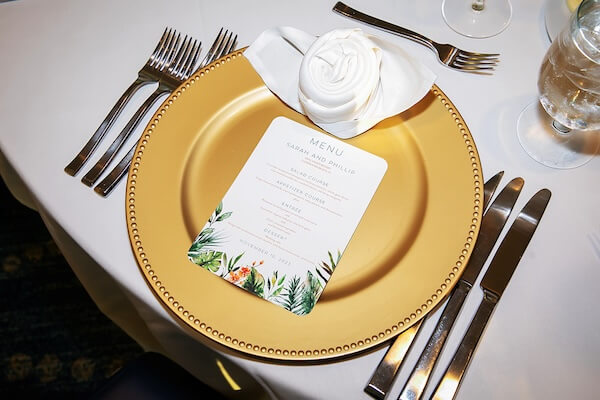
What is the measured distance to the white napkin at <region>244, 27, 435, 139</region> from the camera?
668mm

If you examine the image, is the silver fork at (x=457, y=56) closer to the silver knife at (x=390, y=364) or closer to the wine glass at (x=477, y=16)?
the wine glass at (x=477, y=16)

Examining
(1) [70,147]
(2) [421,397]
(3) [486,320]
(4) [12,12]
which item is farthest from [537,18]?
(4) [12,12]

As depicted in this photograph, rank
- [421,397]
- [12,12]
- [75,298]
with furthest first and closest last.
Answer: [75,298], [12,12], [421,397]

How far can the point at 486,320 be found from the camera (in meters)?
0.63

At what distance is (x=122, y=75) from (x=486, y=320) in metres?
0.64

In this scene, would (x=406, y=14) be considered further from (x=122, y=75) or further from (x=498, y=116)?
(x=122, y=75)

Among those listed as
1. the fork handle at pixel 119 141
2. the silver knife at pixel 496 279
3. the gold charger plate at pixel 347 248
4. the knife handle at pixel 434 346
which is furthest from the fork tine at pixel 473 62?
Answer: the fork handle at pixel 119 141

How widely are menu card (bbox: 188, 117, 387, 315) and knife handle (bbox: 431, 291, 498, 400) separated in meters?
0.18

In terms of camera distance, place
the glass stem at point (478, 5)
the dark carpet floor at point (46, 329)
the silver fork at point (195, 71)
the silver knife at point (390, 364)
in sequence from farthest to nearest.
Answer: the dark carpet floor at point (46, 329) → the glass stem at point (478, 5) → the silver fork at point (195, 71) → the silver knife at point (390, 364)

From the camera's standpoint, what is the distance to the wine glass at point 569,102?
24.6 inches

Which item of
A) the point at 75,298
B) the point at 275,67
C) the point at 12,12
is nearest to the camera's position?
the point at 275,67

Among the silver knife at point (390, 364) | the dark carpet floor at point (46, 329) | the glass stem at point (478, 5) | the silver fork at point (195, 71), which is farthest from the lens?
the dark carpet floor at point (46, 329)

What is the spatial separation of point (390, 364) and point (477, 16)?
569 mm

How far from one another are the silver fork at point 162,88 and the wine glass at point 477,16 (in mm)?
410
